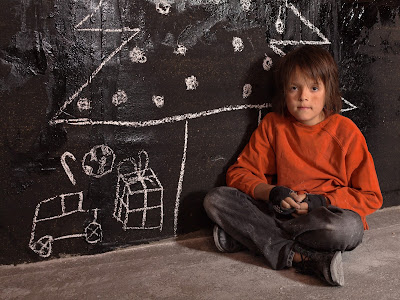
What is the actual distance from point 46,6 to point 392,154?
1.76 metres

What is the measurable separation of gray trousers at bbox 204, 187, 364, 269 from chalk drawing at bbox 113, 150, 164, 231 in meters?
0.22

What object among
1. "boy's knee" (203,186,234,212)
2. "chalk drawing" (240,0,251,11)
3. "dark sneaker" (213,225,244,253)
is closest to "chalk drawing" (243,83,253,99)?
"chalk drawing" (240,0,251,11)

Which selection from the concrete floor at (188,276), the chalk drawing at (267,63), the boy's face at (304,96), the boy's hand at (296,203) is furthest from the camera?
the chalk drawing at (267,63)

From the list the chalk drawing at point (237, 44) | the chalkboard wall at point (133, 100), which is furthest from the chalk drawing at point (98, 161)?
the chalk drawing at point (237, 44)

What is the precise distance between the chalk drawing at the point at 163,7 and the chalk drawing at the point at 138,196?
557 mm

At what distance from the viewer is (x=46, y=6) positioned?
1431mm

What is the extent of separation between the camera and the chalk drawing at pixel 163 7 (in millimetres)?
1583

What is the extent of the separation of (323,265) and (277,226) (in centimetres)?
25

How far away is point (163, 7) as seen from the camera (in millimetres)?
1591

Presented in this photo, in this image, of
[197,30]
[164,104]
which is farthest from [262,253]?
[197,30]

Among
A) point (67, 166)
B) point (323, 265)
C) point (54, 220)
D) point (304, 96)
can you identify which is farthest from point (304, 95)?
point (54, 220)

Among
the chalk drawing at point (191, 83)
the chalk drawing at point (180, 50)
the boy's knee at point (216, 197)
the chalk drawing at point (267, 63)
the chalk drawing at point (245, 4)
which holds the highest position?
the chalk drawing at point (245, 4)

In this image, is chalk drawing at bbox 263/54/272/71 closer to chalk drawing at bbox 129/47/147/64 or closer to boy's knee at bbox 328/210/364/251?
chalk drawing at bbox 129/47/147/64

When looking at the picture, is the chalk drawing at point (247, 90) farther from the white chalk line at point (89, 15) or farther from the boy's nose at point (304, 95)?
the white chalk line at point (89, 15)
